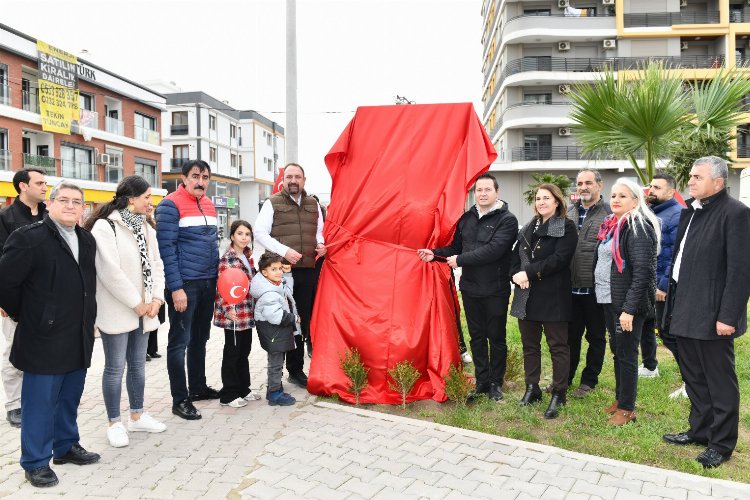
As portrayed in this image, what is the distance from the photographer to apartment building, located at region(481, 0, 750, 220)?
3500cm

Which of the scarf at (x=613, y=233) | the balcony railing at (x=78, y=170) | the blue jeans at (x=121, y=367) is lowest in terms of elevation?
the blue jeans at (x=121, y=367)

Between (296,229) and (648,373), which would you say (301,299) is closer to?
(296,229)

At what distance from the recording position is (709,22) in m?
35.5

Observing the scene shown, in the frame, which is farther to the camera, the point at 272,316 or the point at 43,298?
the point at 272,316

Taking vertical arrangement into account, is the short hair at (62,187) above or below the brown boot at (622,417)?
above

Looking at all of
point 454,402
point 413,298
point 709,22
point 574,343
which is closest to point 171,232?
point 413,298

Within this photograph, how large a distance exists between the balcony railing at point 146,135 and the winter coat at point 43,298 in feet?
118

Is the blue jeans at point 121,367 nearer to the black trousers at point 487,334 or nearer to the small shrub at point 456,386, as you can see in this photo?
the small shrub at point 456,386

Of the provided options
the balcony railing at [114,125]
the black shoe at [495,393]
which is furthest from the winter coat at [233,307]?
the balcony railing at [114,125]

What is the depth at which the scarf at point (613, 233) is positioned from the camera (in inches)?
186

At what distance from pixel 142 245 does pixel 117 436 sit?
146cm

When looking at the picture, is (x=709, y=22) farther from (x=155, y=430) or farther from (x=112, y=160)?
(x=155, y=430)

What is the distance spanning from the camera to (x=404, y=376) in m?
5.15

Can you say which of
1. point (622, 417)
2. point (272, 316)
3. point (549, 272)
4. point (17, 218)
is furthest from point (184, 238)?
point (622, 417)
